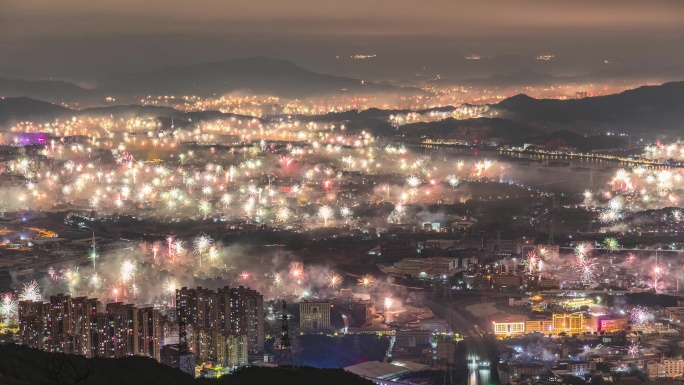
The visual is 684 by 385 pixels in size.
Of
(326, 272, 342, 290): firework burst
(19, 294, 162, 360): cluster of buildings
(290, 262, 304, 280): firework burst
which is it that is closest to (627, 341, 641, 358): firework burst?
(326, 272, 342, 290): firework burst

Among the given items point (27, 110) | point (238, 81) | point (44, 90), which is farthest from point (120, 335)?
point (238, 81)

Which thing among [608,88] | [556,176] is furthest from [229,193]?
[608,88]

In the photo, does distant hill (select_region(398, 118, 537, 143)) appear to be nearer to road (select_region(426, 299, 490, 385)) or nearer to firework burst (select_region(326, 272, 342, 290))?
firework burst (select_region(326, 272, 342, 290))

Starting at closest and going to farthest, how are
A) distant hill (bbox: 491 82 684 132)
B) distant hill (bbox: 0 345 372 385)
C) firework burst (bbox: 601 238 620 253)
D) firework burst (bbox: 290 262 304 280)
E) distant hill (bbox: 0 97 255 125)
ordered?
distant hill (bbox: 0 345 372 385)
firework burst (bbox: 290 262 304 280)
firework burst (bbox: 601 238 620 253)
distant hill (bbox: 0 97 255 125)
distant hill (bbox: 491 82 684 132)

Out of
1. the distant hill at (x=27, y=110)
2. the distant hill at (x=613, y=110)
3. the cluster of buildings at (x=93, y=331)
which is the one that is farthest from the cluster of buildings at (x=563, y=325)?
the distant hill at (x=27, y=110)

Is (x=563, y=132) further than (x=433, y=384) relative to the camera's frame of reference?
Yes

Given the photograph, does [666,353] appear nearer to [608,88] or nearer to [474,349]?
[474,349]
